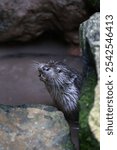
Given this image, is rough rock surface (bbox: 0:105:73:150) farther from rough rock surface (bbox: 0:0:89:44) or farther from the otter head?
rough rock surface (bbox: 0:0:89:44)

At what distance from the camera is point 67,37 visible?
2.73 m

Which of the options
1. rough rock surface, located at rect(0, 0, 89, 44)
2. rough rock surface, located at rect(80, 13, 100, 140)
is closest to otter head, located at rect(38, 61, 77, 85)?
rough rock surface, located at rect(80, 13, 100, 140)

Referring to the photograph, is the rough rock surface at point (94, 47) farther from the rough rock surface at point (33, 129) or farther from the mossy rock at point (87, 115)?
the rough rock surface at point (33, 129)

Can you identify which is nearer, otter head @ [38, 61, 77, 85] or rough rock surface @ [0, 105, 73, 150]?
rough rock surface @ [0, 105, 73, 150]

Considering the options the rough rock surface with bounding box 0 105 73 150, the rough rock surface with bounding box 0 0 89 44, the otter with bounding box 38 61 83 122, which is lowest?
the rough rock surface with bounding box 0 105 73 150

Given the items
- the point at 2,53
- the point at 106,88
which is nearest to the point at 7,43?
the point at 2,53

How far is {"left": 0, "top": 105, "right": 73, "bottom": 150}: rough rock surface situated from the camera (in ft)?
5.56

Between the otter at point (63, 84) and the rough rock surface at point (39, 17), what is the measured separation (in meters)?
0.63

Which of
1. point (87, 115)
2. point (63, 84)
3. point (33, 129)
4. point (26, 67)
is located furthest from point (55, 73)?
point (26, 67)

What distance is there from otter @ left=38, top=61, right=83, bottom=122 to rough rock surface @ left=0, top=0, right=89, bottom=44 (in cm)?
63

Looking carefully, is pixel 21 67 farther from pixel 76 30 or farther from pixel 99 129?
pixel 99 129

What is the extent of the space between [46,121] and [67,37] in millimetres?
1026

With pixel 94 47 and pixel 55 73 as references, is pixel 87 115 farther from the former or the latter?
pixel 55 73

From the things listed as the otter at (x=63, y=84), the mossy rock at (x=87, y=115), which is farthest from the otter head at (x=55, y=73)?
the mossy rock at (x=87, y=115)
